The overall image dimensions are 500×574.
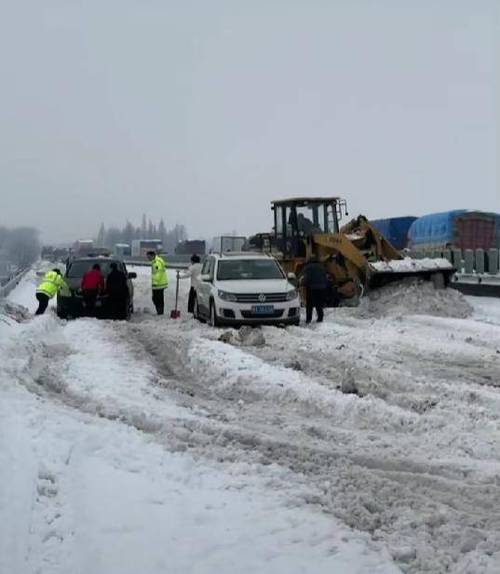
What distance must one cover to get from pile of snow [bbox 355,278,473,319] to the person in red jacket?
264 inches

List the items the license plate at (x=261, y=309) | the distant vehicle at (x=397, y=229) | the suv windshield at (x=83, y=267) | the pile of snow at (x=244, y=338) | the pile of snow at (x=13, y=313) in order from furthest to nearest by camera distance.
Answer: the distant vehicle at (x=397, y=229)
the suv windshield at (x=83, y=267)
the pile of snow at (x=13, y=313)
the license plate at (x=261, y=309)
the pile of snow at (x=244, y=338)

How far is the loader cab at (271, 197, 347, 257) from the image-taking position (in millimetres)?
21266

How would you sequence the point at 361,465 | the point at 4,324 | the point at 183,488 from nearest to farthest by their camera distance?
the point at 183,488 → the point at 361,465 → the point at 4,324

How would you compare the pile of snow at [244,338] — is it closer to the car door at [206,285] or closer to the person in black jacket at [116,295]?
the car door at [206,285]

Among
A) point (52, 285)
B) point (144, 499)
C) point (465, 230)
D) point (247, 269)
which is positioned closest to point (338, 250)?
point (247, 269)

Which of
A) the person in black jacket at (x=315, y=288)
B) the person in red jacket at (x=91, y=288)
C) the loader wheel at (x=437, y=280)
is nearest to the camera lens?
the person in black jacket at (x=315, y=288)

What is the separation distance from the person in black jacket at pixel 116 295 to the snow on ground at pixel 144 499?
9.69 m

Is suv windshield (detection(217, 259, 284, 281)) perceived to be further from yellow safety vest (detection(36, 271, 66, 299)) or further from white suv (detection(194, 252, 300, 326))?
yellow safety vest (detection(36, 271, 66, 299))

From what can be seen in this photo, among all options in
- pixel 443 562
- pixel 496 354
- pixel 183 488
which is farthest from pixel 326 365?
pixel 443 562

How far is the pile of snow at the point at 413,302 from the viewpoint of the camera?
59.8 feet

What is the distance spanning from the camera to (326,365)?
10.7 m

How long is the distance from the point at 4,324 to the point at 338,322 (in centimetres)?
751

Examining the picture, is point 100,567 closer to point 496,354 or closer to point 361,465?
point 361,465

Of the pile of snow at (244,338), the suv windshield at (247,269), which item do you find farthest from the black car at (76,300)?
the pile of snow at (244,338)
